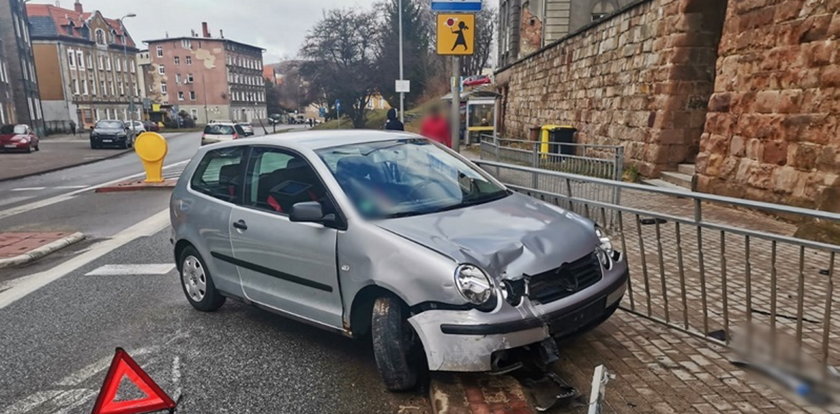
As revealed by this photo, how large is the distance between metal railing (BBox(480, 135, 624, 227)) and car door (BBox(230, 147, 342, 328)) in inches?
98.1

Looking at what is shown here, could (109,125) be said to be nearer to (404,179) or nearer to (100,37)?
(404,179)

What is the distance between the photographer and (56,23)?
67.9 metres

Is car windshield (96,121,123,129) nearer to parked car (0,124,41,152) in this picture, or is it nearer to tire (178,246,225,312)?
parked car (0,124,41,152)

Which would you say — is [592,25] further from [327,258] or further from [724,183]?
[327,258]

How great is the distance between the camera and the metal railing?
18.0ft

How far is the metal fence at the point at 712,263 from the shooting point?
3512 mm

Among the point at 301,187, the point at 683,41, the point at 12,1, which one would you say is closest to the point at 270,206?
the point at 301,187

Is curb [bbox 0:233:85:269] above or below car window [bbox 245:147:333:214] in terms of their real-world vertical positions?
below

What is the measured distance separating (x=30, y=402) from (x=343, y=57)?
5156 centimetres

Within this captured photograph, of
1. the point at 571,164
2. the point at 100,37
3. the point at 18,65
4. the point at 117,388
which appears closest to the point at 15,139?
the point at 18,65

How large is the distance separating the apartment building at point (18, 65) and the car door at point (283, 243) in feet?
173

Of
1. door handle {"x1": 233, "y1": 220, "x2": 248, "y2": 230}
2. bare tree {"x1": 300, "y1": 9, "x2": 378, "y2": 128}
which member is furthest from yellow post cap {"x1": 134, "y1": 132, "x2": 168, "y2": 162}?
bare tree {"x1": 300, "y1": 9, "x2": 378, "y2": 128}

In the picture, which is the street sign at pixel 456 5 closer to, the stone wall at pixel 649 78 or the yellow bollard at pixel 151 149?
the stone wall at pixel 649 78

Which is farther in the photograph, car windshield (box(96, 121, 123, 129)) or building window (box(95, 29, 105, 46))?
building window (box(95, 29, 105, 46))
